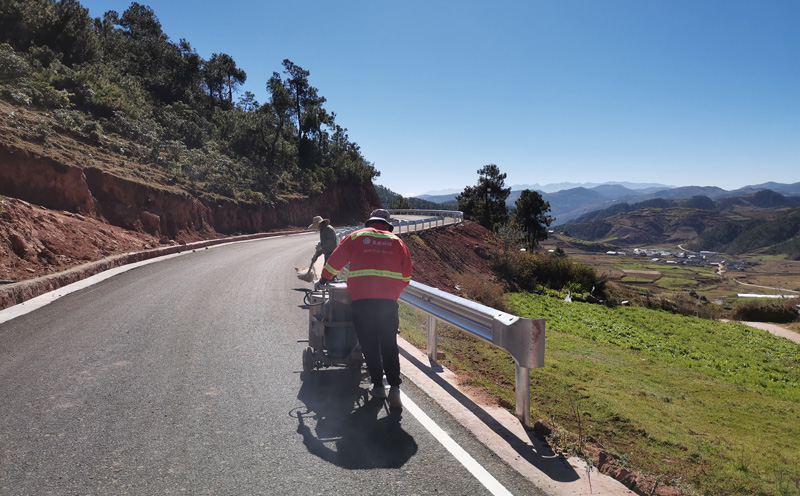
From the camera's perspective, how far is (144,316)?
834 cm

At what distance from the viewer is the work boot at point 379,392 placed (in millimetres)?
4816

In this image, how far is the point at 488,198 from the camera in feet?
223

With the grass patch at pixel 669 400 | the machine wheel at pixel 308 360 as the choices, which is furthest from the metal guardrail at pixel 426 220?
the machine wheel at pixel 308 360

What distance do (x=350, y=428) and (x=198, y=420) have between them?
1296mm

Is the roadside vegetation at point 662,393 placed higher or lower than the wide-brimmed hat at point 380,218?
lower

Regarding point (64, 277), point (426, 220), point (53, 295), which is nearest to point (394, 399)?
point (53, 295)

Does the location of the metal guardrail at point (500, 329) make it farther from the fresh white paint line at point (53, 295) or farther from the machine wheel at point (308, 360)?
the fresh white paint line at point (53, 295)

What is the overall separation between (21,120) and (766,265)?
199 meters

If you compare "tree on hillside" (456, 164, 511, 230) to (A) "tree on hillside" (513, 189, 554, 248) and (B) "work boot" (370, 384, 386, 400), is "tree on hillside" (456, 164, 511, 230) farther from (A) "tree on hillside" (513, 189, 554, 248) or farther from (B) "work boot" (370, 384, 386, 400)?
(B) "work boot" (370, 384, 386, 400)

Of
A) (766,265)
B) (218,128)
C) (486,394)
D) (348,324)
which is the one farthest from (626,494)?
(766,265)

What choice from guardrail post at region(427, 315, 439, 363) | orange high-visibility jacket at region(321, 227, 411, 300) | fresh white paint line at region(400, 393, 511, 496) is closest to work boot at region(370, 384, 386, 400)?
fresh white paint line at region(400, 393, 511, 496)

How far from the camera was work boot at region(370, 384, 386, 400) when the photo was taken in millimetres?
4816

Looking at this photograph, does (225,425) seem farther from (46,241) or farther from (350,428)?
(46,241)

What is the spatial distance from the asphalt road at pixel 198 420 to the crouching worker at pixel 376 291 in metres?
0.42
